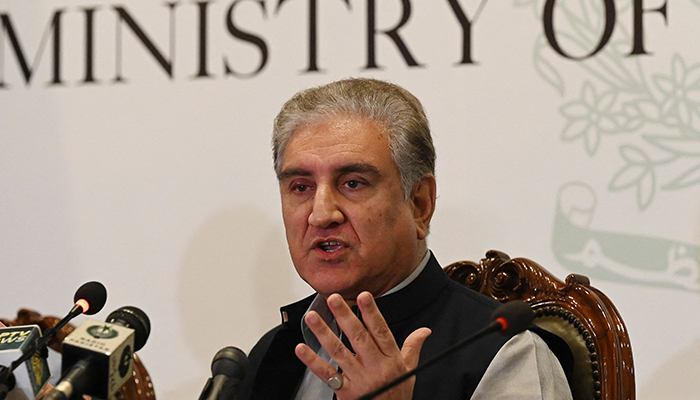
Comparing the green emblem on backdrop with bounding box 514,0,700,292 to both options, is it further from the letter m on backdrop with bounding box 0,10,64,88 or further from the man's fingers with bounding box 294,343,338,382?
the letter m on backdrop with bounding box 0,10,64,88

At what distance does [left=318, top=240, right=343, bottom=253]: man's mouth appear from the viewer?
1996mm

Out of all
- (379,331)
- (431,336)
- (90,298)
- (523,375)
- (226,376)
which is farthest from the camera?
(431,336)

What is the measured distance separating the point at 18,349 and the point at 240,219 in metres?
1.34

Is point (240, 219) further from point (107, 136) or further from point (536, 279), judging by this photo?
point (536, 279)

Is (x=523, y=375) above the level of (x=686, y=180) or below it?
below

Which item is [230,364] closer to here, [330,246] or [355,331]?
[355,331]

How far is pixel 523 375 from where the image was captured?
1.75 m

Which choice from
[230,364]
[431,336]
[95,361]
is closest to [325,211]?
[431,336]

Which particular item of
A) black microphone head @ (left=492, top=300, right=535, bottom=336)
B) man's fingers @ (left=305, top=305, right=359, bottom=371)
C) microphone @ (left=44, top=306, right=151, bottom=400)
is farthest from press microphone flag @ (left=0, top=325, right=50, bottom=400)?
black microphone head @ (left=492, top=300, right=535, bottom=336)

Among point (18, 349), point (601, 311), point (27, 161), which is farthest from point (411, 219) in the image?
point (27, 161)

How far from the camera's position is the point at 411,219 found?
2.05m

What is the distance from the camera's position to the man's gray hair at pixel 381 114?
79.9 inches

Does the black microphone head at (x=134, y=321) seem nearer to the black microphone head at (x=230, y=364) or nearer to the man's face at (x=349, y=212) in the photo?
the black microphone head at (x=230, y=364)

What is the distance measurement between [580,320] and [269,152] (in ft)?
4.28
